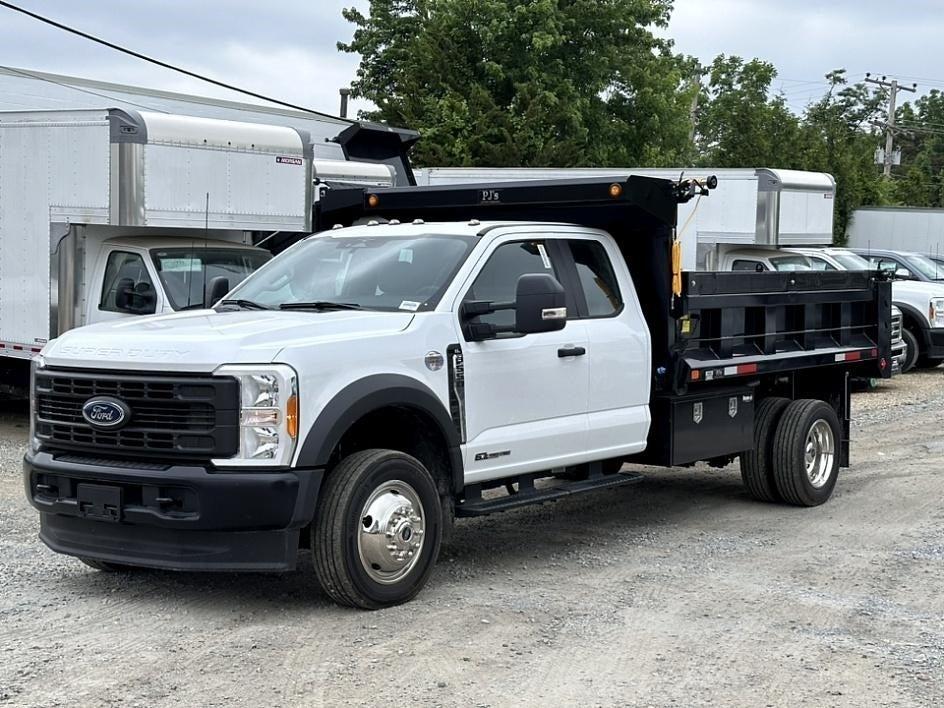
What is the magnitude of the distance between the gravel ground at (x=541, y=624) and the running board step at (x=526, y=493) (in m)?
0.40

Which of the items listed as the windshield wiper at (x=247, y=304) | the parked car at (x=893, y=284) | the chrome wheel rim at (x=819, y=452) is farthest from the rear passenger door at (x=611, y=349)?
the parked car at (x=893, y=284)

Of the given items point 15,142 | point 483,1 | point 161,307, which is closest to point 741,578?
point 161,307

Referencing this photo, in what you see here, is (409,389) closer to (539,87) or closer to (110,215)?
(110,215)

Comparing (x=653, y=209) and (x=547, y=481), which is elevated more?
(x=653, y=209)

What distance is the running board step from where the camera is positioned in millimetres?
7461

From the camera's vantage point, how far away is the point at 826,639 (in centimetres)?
639

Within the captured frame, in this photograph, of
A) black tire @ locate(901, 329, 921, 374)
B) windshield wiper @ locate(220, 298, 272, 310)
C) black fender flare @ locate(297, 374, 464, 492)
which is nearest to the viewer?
black fender flare @ locate(297, 374, 464, 492)

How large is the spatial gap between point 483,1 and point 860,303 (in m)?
29.2

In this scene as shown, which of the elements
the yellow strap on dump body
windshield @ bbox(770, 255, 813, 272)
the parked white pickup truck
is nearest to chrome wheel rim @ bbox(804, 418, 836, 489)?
the parked white pickup truck

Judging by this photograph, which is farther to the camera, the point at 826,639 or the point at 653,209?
the point at 653,209

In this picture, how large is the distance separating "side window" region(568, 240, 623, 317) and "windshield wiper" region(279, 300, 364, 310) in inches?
62.6

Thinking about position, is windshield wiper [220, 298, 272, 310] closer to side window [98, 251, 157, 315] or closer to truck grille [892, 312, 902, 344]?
side window [98, 251, 157, 315]

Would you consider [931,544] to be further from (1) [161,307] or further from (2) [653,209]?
(1) [161,307]

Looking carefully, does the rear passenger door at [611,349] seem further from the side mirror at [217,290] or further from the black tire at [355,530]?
the side mirror at [217,290]
